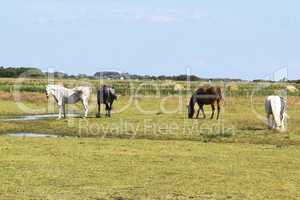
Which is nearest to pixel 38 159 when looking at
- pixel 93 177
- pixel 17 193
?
pixel 93 177

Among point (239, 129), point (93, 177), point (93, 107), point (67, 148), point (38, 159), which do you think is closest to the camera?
point (93, 177)

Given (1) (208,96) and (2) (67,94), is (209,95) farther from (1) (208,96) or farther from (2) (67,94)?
(2) (67,94)

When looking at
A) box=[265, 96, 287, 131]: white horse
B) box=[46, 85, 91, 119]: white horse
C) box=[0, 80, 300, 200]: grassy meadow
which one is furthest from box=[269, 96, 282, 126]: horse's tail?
box=[46, 85, 91, 119]: white horse

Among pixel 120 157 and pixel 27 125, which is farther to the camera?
pixel 27 125

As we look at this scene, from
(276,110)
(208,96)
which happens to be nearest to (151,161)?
(276,110)

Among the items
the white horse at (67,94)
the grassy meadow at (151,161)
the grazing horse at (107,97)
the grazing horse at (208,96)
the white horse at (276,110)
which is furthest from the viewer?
the grazing horse at (208,96)

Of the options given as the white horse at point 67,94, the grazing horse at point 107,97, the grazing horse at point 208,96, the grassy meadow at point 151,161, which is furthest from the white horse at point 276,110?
the white horse at point 67,94

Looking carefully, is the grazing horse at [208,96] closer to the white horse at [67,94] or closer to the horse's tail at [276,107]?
the white horse at [67,94]

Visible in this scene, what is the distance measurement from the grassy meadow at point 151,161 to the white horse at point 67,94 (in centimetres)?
496

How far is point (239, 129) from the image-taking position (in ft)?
91.4

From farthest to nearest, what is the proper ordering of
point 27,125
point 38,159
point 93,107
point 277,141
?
1. point 93,107
2. point 27,125
3. point 277,141
4. point 38,159

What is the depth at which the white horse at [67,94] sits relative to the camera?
35375mm

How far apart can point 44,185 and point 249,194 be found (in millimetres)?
4544

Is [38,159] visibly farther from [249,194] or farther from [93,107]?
[93,107]
